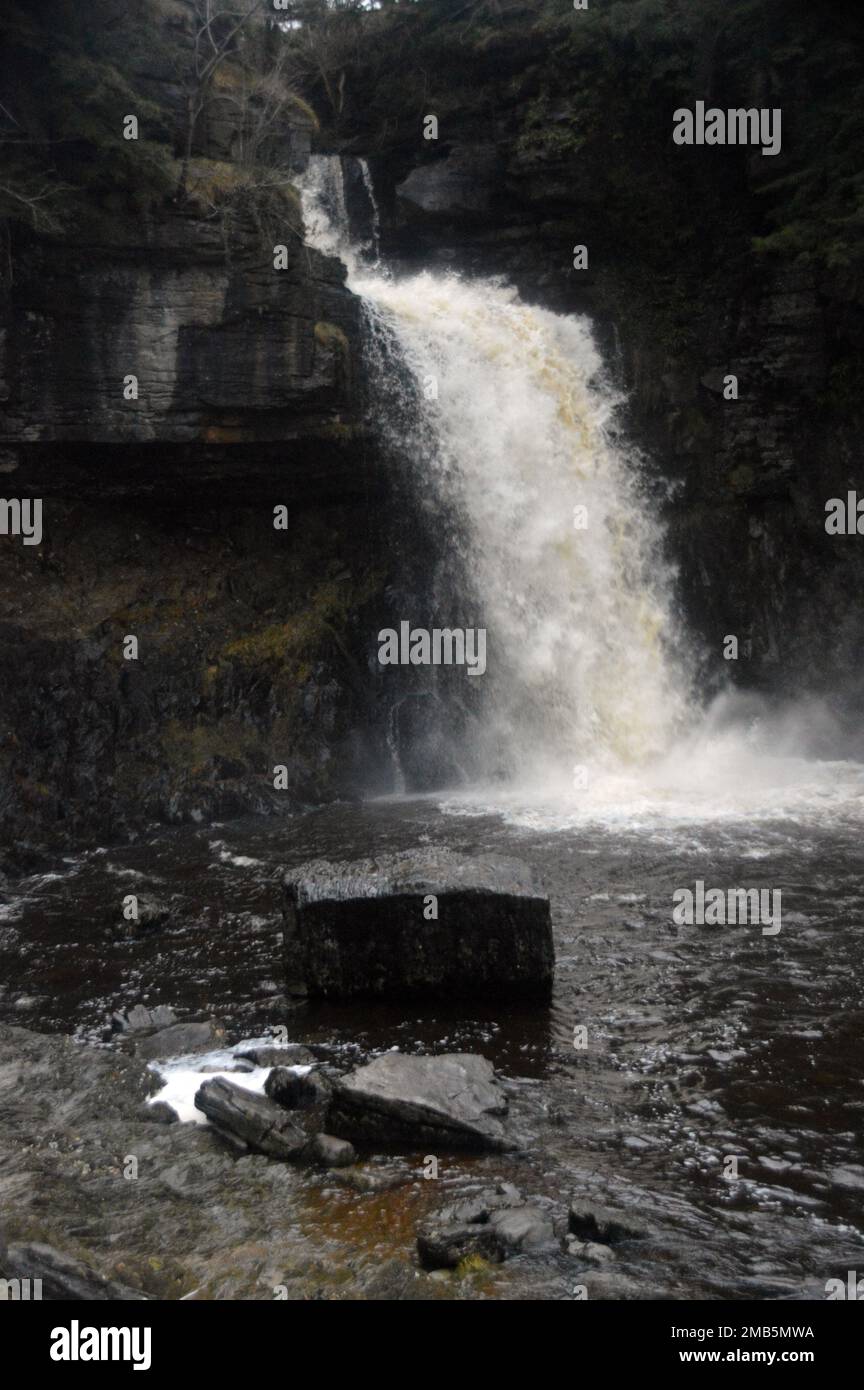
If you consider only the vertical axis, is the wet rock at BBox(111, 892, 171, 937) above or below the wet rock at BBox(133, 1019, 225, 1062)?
above

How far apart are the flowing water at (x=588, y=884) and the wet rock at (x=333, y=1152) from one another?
0.53 metres

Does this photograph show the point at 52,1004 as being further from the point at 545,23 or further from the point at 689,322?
the point at 545,23

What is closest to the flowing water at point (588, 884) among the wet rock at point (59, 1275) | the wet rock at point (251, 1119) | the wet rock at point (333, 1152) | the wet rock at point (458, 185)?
the wet rock at point (333, 1152)

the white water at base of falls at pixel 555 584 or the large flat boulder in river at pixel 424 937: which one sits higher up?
the white water at base of falls at pixel 555 584

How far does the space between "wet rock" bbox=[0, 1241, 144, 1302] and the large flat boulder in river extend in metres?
3.68

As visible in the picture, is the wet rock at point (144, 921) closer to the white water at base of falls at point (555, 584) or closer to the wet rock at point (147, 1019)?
the wet rock at point (147, 1019)

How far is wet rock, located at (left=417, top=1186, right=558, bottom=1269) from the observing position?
4949 mm

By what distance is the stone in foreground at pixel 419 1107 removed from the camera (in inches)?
242

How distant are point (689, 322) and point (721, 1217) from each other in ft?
57.0

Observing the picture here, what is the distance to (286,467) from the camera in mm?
16453

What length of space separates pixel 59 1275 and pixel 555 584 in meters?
13.6

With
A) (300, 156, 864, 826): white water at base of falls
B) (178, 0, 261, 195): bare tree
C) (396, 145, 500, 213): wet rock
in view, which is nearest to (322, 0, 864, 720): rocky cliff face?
(396, 145, 500, 213): wet rock

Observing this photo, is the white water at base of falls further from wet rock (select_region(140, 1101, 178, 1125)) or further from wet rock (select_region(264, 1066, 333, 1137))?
wet rock (select_region(140, 1101, 178, 1125))

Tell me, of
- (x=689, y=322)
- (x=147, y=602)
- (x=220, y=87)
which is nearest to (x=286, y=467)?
(x=147, y=602)
